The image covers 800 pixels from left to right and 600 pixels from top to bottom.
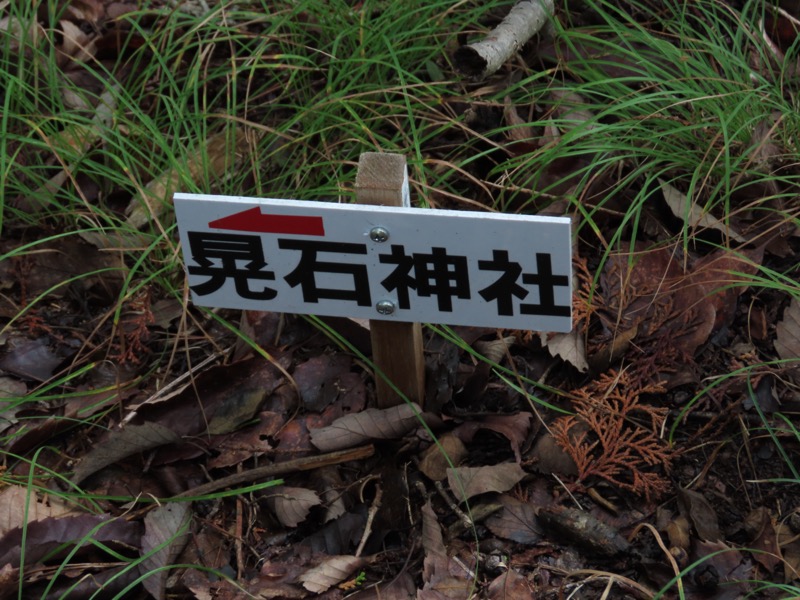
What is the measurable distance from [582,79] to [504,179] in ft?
1.77

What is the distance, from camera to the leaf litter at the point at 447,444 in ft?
7.22

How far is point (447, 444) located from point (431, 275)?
0.50 metres

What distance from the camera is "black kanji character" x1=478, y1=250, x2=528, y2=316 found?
2.04 metres

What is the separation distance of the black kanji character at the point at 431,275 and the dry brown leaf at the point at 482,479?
0.42m

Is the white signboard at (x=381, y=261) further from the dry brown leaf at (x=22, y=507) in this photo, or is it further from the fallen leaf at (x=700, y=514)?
the dry brown leaf at (x=22, y=507)

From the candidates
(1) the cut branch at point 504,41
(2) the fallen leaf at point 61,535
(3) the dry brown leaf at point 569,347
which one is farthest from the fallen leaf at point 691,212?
(2) the fallen leaf at point 61,535

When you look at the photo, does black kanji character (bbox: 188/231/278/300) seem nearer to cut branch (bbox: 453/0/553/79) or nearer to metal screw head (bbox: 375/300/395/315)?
metal screw head (bbox: 375/300/395/315)

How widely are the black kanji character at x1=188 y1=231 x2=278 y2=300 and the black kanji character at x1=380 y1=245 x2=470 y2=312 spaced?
11.0 inches

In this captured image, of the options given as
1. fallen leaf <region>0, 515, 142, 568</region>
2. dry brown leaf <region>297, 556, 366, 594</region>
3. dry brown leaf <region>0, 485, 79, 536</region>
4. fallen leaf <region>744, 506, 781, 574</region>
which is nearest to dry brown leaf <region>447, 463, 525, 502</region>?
dry brown leaf <region>297, 556, 366, 594</region>

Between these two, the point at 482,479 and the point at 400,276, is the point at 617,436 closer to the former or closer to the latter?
the point at 482,479

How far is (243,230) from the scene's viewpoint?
2.12 m

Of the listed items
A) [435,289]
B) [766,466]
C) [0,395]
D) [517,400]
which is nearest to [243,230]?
[435,289]

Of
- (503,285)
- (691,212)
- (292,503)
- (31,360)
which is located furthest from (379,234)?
(31,360)

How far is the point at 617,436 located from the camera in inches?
91.5
